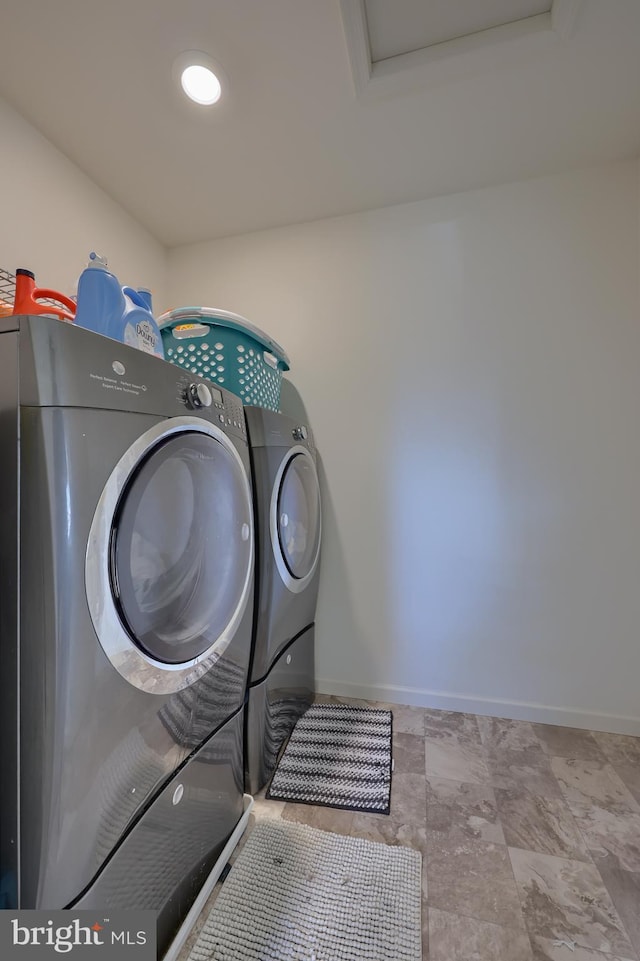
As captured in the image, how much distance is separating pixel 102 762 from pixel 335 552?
131 centimetres

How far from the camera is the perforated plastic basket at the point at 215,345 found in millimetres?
1308

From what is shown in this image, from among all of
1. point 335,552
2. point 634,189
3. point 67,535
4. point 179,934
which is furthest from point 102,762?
point 634,189

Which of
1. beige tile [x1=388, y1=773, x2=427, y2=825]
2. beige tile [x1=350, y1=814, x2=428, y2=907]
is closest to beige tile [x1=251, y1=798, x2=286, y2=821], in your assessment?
beige tile [x1=350, y1=814, x2=428, y2=907]

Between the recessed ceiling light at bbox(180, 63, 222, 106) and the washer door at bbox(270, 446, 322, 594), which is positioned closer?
the recessed ceiling light at bbox(180, 63, 222, 106)

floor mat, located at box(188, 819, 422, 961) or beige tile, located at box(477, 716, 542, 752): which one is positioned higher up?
floor mat, located at box(188, 819, 422, 961)

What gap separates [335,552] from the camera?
1.86m

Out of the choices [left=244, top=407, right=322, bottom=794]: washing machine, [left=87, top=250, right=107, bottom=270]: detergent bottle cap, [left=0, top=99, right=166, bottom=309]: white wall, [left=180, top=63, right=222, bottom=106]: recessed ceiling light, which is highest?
[left=180, top=63, right=222, bottom=106]: recessed ceiling light

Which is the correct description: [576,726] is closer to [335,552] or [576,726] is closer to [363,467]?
[335,552]

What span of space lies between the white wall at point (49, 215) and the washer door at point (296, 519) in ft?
3.61

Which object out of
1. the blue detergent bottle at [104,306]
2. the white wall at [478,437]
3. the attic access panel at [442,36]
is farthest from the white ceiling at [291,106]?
the blue detergent bottle at [104,306]

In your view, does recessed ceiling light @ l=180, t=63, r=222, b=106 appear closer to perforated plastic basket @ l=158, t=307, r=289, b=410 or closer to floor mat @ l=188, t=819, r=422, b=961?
perforated plastic basket @ l=158, t=307, r=289, b=410

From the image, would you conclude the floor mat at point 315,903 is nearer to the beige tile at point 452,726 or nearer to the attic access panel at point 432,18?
the beige tile at point 452,726

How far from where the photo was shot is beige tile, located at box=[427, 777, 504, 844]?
3.62ft

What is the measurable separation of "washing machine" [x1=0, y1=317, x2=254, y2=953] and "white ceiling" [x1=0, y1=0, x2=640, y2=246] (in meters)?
1.13
